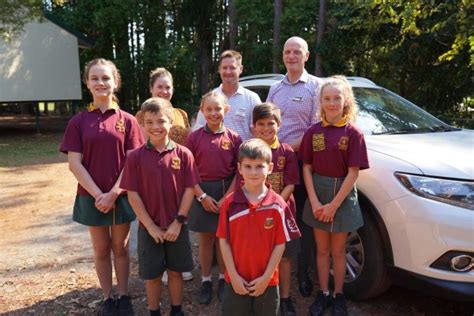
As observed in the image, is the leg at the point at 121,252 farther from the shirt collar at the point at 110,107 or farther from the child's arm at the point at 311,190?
the child's arm at the point at 311,190

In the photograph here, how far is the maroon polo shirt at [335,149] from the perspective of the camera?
3008mm

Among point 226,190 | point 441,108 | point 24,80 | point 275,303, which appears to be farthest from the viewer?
point 24,80

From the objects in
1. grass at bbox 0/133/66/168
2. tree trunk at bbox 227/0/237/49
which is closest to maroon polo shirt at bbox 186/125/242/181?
grass at bbox 0/133/66/168

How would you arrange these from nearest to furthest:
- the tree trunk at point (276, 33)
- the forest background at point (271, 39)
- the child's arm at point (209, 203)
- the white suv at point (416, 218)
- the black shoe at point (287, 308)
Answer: the white suv at point (416, 218) → the black shoe at point (287, 308) → the child's arm at point (209, 203) → the forest background at point (271, 39) → the tree trunk at point (276, 33)

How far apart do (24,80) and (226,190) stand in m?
14.8

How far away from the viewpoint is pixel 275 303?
101 inches

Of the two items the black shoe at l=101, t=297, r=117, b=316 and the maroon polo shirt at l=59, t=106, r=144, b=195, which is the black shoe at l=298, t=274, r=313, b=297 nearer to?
the black shoe at l=101, t=297, r=117, b=316

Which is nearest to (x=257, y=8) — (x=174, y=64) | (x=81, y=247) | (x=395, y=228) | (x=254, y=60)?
(x=254, y=60)

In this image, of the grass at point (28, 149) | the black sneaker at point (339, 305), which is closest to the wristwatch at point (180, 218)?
the black sneaker at point (339, 305)

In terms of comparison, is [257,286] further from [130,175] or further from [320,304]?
[130,175]

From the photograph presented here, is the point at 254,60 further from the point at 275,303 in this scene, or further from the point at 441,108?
the point at 275,303

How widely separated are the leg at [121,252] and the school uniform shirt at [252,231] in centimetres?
102

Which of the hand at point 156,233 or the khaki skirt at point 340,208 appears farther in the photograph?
the khaki skirt at point 340,208

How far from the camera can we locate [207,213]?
3447mm
